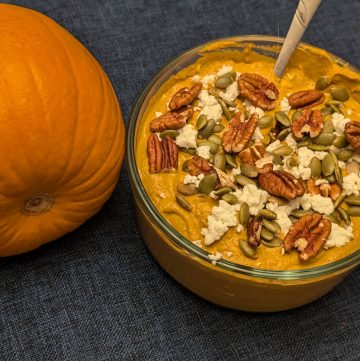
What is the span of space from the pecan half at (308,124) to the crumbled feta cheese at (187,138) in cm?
20

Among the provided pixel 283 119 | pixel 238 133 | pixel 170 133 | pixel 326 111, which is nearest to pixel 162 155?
pixel 170 133

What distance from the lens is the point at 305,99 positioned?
1.21 m

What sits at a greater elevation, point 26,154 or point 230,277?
point 26,154

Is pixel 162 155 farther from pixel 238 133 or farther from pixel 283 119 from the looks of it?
pixel 283 119

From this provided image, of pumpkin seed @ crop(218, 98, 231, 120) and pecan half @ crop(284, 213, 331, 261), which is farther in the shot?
pumpkin seed @ crop(218, 98, 231, 120)

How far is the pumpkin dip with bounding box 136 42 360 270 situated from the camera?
1.05 m

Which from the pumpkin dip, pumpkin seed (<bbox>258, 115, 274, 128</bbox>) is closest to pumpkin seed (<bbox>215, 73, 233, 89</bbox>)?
the pumpkin dip

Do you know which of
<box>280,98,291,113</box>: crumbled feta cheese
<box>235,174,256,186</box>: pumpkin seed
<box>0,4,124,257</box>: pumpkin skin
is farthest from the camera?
<box>280,98,291,113</box>: crumbled feta cheese

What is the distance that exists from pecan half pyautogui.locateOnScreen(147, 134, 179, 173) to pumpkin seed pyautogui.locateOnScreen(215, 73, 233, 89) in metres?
0.17

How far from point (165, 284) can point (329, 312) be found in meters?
0.35

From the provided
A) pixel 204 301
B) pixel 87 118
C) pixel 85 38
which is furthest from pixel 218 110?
pixel 85 38

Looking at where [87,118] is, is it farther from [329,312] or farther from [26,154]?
[329,312]

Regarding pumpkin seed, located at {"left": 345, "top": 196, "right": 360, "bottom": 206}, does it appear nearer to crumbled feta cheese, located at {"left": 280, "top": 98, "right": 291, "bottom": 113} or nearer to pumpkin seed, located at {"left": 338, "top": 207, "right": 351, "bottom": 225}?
pumpkin seed, located at {"left": 338, "top": 207, "right": 351, "bottom": 225}

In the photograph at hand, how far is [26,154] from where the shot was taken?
1.00 meters
